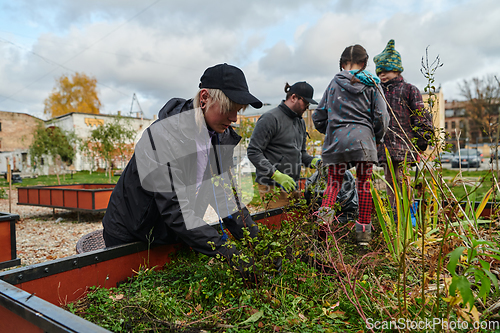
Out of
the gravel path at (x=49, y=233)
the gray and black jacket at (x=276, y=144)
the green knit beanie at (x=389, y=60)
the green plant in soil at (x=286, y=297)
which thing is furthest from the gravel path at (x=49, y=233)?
the green knit beanie at (x=389, y=60)

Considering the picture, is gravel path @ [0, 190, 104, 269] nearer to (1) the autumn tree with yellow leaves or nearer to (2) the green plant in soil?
(2) the green plant in soil

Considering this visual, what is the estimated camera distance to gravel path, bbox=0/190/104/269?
14.1 ft

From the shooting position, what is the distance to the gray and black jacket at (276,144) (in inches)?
130

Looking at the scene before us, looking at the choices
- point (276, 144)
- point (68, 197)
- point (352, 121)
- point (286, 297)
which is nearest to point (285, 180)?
point (276, 144)

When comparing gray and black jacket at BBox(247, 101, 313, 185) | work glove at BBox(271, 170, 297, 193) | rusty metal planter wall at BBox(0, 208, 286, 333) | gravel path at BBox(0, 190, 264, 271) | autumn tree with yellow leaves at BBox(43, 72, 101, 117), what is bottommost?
gravel path at BBox(0, 190, 264, 271)

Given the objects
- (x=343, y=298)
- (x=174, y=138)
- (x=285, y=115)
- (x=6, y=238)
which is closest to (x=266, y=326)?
(x=343, y=298)

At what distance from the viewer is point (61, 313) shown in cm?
93

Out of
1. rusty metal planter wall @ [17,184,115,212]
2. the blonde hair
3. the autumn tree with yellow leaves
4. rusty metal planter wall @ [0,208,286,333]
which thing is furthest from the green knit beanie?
the autumn tree with yellow leaves

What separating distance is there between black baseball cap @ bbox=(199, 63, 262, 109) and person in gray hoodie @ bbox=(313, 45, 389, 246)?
921mm

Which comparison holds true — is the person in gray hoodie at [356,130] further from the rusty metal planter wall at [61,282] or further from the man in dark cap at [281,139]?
the rusty metal planter wall at [61,282]

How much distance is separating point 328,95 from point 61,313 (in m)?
2.30

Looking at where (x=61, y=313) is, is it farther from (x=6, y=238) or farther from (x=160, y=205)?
(x=6, y=238)

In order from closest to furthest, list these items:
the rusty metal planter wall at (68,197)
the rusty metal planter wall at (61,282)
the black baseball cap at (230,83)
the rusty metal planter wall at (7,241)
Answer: the rusty metal planter wall at (61,282), the black baseball cap at (230,83), the rusty metal planter wall at (7,241), the rusty metal planter wall at (68,197)

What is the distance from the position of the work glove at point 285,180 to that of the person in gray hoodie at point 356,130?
551mm
